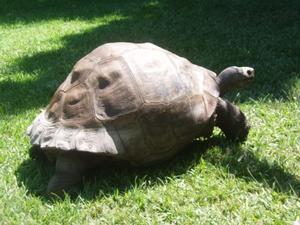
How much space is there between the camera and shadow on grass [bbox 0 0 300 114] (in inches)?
232

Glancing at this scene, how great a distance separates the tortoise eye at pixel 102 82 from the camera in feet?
12.3

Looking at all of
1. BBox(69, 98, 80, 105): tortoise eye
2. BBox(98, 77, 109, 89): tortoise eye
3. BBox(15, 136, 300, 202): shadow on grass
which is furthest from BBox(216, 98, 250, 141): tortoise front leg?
BBox(69, 98, 80, 105): tortoise eye

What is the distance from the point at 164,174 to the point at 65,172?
2.44 ft

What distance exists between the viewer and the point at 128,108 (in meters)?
3.65

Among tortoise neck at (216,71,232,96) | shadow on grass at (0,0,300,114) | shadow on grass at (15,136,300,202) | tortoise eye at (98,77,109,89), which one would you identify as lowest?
shadow on grass at (0,0,300,114)

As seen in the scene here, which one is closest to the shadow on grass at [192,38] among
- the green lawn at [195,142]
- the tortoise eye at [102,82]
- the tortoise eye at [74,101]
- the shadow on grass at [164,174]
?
the green lawn at [195,142]

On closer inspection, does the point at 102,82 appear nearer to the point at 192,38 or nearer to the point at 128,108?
the point at 128,108

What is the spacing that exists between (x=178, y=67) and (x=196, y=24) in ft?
15.7

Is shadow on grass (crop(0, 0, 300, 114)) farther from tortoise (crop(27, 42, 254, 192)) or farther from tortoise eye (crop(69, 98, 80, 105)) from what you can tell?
tortoise eye (crop(69, 98, 80, 105))

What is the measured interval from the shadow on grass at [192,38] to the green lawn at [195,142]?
2cm

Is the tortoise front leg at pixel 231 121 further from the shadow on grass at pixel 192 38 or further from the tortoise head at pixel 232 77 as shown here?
the shadow on grass at pixel 192 38

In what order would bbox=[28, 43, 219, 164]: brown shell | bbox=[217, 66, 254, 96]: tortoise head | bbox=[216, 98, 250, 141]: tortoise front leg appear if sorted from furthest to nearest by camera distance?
bbox=[217, 66, 254, 96]: tortoise head < bbox=[216, 98, 250, 141]: tortoise front leg < bbox=[28, 43, 219, 164]: brown shell

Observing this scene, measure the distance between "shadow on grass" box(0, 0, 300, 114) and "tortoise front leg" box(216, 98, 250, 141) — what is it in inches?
41.9

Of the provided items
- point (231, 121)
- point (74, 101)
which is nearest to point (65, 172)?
point (74, 101)
